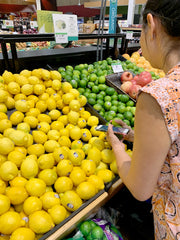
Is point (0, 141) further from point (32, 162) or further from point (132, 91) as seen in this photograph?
point (132, 91)

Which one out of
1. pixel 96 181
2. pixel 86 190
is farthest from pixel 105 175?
pixel 86 190

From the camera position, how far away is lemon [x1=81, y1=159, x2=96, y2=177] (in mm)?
1320

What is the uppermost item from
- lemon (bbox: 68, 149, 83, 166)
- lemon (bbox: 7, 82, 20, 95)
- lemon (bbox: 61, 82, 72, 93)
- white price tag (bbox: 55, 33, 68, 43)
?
white price tag (bbox: 55, 33, 68, 43)

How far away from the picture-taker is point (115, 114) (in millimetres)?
1937

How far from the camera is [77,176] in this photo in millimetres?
1234

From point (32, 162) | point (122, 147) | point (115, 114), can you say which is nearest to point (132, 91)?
point (115, 114)

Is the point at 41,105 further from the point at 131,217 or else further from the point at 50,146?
the point at 131,217

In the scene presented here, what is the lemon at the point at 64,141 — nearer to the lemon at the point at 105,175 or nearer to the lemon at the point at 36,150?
the lemon at the point at 36,150

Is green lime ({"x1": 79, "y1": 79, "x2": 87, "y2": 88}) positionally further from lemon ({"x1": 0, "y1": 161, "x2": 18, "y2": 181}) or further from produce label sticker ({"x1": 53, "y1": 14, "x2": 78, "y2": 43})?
lemon ({"x1": 0, "y1": 161, "x2": 18, "y2": 181})

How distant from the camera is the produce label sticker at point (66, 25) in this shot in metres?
1.93

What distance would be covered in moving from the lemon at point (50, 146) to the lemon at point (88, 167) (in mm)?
273

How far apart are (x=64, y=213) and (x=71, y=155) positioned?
15.5 inches

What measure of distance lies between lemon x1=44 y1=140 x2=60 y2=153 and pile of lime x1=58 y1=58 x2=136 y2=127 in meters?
0.63

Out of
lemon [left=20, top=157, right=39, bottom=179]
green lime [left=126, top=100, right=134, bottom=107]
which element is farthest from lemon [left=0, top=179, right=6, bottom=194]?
green lime [left=126, top=100, right=134, bottom=107]
